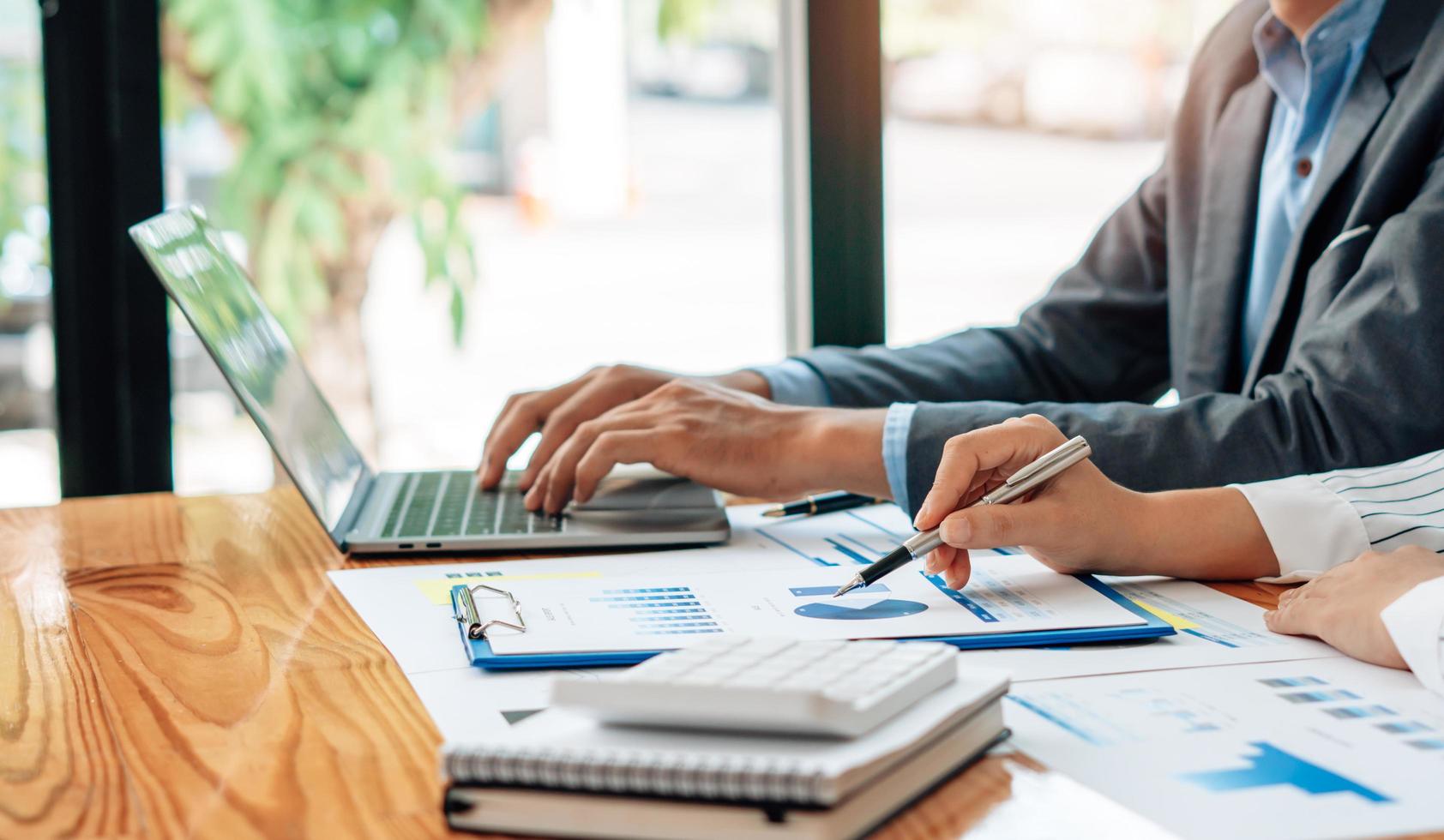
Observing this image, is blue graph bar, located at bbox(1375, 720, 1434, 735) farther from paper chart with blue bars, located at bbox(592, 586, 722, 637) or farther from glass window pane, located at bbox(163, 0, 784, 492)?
glass window pane, located at bbox(163, 0, 784, 492)

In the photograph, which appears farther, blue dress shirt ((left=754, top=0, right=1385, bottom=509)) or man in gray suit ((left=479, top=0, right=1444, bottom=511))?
blue dress shirt ((left=754, top=0, right=1385, bottom=509))

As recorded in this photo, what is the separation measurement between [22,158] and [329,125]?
0.42 m

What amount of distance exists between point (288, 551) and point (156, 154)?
3.25 ft

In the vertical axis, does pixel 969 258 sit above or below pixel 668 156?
below

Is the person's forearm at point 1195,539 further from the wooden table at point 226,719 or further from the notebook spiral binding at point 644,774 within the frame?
the notebook spiral binding at point 644,774

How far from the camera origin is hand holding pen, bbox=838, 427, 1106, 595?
847mm

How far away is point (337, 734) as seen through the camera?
0.64 m

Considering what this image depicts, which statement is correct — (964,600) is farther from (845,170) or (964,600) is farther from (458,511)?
(845,170)

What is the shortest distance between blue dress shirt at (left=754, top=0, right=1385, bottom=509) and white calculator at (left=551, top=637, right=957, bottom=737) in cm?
79

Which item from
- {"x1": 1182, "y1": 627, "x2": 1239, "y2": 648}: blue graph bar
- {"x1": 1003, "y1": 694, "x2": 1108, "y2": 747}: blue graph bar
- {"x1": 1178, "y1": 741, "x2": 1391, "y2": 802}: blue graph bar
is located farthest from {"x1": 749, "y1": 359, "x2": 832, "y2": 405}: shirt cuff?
{"x1": 1178, "y1": 741, "x2": 1391, "y2": 802}: blue graph bar

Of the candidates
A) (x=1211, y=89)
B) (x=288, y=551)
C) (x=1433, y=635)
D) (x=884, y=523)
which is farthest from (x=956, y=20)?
(x=1433, y=635)

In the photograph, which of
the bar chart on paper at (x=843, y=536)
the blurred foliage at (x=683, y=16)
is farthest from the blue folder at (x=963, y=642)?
the blurred foliage at (x=683, y=16)

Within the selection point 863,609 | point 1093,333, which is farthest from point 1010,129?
point 863,609

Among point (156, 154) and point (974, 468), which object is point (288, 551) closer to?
point (974, 468)
